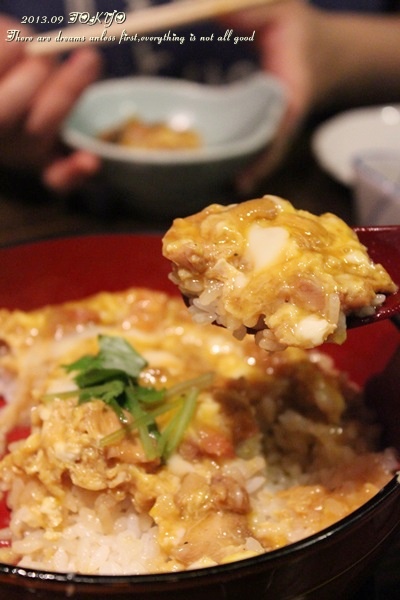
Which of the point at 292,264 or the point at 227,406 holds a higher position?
the point at 292,264

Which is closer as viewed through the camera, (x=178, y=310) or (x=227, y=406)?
(x=227, y=406)

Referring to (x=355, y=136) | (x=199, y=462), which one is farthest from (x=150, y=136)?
(x=199, y=462)

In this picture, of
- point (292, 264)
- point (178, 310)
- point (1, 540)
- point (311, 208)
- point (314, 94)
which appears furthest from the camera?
point (314, 94)

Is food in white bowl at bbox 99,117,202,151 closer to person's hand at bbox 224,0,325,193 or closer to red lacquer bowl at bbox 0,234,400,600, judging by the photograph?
person's hand at bbox 224,0,325,193

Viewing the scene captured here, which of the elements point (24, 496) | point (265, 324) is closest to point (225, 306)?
point (265, 324)

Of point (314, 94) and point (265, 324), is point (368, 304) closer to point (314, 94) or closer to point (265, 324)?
point (265, 324)

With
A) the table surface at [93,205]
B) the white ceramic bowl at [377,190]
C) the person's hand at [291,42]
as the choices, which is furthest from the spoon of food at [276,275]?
the person's hand at [291,42]
